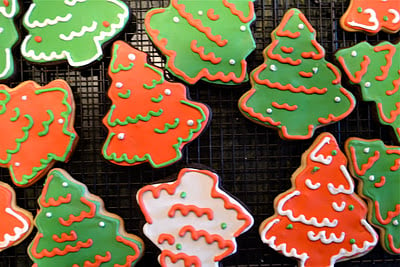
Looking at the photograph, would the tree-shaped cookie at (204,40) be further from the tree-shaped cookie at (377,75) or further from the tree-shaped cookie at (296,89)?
the tree-shaped cookie at (377,75)

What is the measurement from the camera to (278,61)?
712 mm

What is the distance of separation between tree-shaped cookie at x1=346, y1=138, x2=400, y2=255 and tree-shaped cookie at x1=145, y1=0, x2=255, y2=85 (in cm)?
28

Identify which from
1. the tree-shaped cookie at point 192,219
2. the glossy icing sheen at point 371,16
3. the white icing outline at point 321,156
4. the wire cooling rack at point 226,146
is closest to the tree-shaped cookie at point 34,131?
the wire cooling rack at point 226,146

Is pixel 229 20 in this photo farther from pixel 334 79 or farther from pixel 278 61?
pixel 334 79

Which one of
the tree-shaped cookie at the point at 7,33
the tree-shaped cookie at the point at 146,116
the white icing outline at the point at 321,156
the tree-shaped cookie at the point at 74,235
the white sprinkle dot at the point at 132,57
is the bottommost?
the tree-shaped cookie at the point at 74,235

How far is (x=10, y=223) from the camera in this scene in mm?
703

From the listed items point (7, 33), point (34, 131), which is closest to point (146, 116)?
point (34, 131)

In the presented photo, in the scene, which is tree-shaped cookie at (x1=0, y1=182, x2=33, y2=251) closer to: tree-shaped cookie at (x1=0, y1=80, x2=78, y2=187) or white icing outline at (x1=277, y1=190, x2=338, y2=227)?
tree-shaped cookie at (x1=0, y1=80, x2=78, y2=187)

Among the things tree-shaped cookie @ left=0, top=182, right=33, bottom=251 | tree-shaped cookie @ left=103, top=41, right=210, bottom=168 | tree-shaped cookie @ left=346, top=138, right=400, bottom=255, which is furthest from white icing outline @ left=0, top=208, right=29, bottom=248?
tree-shaped cookie @ left=346, top=138, right=400, bottom=255

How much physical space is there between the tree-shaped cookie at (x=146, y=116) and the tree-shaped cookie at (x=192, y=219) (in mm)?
61

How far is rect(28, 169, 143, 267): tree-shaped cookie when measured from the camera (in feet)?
2.26

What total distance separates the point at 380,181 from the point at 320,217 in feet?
0.47

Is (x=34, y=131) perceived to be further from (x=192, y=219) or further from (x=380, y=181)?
(x=380, y=181)

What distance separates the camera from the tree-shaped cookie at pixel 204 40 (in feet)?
2.33
